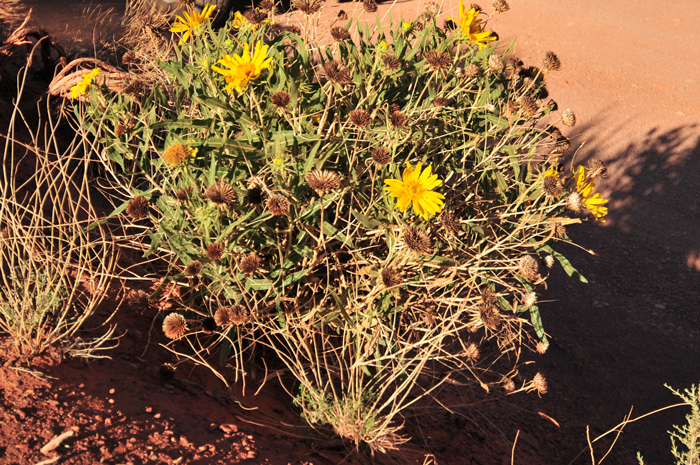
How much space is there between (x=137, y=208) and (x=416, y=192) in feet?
3.42

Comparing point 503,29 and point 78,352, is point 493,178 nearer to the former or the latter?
point 78,352

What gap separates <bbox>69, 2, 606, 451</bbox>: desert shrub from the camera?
A: 6.70 ft

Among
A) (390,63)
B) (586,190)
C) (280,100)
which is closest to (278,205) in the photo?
(280,100)

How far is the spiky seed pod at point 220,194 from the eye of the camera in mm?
1841

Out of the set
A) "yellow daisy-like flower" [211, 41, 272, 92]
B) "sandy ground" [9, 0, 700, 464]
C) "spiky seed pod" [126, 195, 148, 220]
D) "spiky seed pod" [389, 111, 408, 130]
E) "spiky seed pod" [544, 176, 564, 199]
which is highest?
"yellow daisy-like flower" [211, 41, 272, 92]

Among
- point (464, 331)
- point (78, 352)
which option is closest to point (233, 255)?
point (78, 352)

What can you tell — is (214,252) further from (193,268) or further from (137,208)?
(137,208)

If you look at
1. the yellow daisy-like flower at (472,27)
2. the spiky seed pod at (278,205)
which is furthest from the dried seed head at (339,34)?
the spiky seed pod at (278,205)

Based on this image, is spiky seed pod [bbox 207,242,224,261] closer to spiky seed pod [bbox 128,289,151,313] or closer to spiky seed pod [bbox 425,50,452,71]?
spiky seed pod [bbox 128,289,151,313]

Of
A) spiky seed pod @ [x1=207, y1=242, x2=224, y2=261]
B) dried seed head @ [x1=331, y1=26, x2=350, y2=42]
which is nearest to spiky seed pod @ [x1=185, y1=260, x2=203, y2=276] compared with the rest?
spiky seed pod @ [x1=207, y1=242, x2=224, y2=261]

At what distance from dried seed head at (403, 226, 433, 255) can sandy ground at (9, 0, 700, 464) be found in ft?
3.57

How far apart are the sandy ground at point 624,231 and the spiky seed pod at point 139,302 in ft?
6.35

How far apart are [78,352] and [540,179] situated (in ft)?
6.25

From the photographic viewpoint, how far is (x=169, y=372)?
2135mm
